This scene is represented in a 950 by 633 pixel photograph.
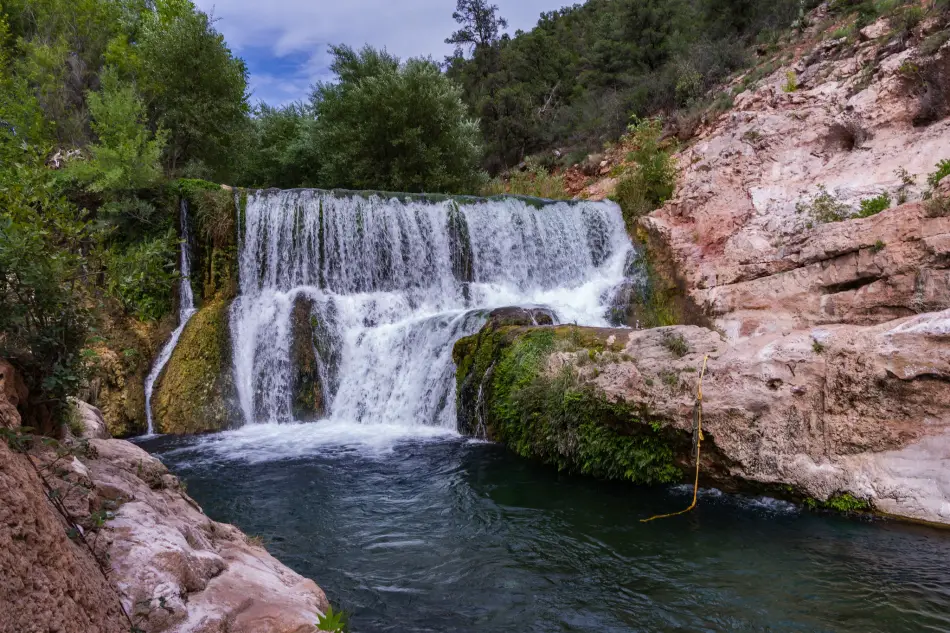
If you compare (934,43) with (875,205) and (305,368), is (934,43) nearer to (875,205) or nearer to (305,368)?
(875,205)

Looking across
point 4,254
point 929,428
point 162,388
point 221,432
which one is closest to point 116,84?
point 162,388

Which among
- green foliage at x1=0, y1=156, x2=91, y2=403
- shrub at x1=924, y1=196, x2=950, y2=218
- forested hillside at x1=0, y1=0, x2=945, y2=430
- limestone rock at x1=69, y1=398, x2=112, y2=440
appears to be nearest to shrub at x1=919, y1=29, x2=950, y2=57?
forested hillside at x1=0, y1=0, x2=945, y2=430

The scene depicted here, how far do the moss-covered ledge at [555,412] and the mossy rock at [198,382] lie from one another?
192 inches

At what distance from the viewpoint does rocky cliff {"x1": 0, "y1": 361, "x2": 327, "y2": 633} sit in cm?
184

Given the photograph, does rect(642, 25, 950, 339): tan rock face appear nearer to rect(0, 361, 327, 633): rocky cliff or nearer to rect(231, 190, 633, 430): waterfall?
rect(231, 190, 633, 430): waterfall

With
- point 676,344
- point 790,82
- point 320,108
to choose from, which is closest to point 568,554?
point 676,344

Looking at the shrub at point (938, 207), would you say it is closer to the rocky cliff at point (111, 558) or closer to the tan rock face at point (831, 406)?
the tan rock face at point (831, 406)

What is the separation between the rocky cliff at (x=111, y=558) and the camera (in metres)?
1.84

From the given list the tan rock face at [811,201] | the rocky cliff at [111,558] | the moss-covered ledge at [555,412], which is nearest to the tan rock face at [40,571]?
the rocky cliff at [111,558]

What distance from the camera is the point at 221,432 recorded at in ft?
35.0

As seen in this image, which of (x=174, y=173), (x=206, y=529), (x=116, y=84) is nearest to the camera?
(x=206, y=529)

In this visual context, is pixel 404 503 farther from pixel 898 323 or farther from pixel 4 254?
pixel 898 323

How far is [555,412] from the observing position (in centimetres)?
739

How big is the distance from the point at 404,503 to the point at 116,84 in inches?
644
